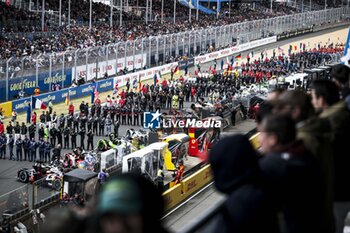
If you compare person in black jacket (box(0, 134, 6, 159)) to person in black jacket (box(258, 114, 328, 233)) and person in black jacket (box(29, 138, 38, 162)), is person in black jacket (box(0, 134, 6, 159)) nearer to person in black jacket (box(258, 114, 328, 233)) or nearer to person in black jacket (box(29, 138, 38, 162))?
person in black jacket (box(29, 138, 38, 162))

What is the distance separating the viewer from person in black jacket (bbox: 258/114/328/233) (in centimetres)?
346

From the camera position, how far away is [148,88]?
38.3 meters

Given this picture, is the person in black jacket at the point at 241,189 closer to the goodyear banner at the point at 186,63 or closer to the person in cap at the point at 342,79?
the person in cap at the point at 342,79

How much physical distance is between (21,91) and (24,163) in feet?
39.8

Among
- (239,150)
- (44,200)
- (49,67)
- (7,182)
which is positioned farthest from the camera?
(49,67)

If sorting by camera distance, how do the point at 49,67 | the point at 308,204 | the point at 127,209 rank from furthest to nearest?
the point at 49,67 → the point at 308,204 → the point at 127,209

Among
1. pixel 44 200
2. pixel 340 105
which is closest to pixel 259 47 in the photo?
pixel 44 200

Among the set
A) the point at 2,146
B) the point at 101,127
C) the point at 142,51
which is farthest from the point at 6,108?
the point at 142,51

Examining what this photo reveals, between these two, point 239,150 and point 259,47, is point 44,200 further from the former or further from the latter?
point 259,47

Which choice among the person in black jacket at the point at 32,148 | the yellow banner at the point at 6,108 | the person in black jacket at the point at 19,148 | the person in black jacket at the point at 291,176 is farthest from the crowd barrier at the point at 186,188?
the yellow banner at the point at 6,108

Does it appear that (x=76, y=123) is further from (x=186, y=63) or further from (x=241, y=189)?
(x=241, y=189)

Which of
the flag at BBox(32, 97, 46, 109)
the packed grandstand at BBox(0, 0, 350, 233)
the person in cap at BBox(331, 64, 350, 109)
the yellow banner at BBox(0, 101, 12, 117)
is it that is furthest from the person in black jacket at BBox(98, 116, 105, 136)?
the person in cap at BBox(331, 64, 350, 109)

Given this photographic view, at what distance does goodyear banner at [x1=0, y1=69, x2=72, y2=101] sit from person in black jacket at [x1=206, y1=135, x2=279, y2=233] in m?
33.0

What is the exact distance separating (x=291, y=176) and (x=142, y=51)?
4657 cm
